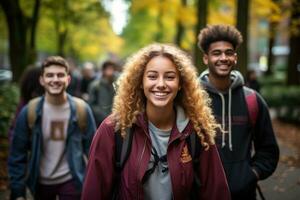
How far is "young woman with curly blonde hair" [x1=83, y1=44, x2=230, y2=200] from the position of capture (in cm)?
296

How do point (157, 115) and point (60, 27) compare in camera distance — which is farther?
point (60, 27)

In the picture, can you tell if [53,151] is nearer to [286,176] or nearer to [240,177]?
[240,177]

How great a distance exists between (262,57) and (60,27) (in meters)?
52.8

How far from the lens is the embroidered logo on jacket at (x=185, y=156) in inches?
117

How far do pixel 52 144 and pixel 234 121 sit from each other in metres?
1.73

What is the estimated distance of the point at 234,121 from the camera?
398 centimetres

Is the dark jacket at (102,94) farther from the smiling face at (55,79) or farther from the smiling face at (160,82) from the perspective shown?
the smiling face at (160,82)

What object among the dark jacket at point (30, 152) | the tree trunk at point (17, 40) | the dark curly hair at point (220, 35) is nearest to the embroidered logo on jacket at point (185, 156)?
the dark curly hair at point (220, 35)

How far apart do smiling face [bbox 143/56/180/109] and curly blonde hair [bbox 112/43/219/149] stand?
38 millimetres

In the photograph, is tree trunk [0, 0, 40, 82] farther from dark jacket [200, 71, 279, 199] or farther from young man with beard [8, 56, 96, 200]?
dark jacket [200, 71, 279, 199]

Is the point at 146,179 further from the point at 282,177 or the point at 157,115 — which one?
the point at 282,177

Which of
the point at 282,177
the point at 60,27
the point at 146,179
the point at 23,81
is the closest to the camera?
the point at 146,179

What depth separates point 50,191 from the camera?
467 cm

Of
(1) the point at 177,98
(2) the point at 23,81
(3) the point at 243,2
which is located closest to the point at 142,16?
(3) the point at 243,2
